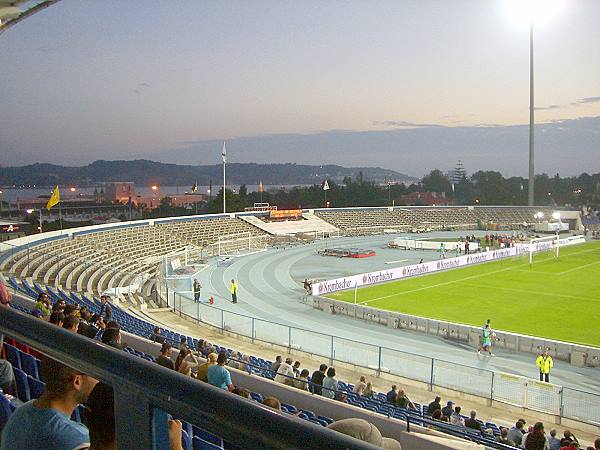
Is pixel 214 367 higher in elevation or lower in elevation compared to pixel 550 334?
higher

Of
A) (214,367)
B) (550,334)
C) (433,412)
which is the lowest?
(550,334)

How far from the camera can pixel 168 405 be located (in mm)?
1150

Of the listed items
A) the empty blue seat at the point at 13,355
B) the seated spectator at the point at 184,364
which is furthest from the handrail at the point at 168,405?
the seated spectator at the point at 184,364

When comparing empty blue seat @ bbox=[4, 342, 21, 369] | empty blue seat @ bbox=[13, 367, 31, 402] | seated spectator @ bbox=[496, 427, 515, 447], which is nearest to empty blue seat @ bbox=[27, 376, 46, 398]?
empty blue seat @ bbox=[13, 367, 31, 402]

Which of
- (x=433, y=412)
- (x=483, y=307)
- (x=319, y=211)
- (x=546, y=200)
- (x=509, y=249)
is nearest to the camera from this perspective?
(x=433, y=412)

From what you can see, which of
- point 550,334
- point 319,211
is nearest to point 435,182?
point 319,211

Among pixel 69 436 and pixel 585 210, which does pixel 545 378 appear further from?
pixel 585 210

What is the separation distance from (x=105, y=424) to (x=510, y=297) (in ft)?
101

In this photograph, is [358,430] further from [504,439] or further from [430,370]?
[430,370]

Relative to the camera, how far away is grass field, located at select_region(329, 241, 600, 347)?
24359 mm

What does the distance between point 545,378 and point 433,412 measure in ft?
25.6

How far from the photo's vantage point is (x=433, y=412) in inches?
430

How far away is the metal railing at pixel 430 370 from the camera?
44.3 ft

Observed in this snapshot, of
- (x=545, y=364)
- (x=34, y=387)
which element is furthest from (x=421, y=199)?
(x=34, y=387)
